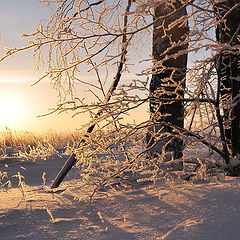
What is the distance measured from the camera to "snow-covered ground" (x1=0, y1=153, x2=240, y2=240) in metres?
2.12

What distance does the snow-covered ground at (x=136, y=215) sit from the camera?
2116mm

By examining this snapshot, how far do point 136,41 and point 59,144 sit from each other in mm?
7921

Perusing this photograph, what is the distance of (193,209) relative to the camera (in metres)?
2.42

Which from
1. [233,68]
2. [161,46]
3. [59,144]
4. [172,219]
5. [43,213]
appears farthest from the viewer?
[59,144]

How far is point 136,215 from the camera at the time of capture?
254 cm

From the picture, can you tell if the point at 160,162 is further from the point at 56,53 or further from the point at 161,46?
the point at 56,53

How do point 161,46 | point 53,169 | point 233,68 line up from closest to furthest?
point 233,68 < point 161,46 < point 53,169

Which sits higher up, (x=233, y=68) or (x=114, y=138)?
(x=233, y=68)

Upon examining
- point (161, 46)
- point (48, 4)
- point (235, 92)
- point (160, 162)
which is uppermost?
point (48, 4)

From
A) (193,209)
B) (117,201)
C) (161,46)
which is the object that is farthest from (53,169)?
(193,209)

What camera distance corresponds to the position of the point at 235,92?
11.3ft

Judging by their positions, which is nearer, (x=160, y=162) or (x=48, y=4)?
(x=160, y=162)

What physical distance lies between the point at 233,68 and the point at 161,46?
1.20 m

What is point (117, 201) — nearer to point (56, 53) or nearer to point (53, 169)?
point (56, 53)
